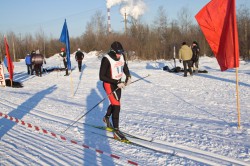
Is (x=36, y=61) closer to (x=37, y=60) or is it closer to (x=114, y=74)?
(x=37, y=60)

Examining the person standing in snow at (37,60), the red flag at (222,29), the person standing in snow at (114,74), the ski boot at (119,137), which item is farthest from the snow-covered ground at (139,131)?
the person standing in snow at (37,60)

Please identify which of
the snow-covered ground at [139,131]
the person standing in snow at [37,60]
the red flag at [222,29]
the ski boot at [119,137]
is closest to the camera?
the snow-covered ground at [139,131]

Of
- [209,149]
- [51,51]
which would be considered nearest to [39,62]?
[209,149]

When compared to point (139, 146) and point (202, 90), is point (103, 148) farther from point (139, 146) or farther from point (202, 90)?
point (202, 90)

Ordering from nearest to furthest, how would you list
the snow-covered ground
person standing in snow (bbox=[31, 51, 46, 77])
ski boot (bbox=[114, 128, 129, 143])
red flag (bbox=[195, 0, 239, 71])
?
the snow-covered ground
ski boot (bbox=[114, 128, 129, 143])
red flag (bbox=[195, 0, 239, 71])
person standing in snow (bbox=[31, 51, 46, 77])

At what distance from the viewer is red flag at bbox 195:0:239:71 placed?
6016 millimetres

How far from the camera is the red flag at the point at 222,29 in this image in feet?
19.7

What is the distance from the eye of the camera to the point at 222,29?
622 cm

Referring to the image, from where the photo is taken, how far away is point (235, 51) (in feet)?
19.8

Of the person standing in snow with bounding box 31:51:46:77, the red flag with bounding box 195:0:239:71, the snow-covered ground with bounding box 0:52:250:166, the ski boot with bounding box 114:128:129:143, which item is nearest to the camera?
the snow-covered ground with bounding box 0:52:250:166

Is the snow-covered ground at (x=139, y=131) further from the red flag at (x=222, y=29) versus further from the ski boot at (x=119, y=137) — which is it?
the red flag at (x=222, y=29)

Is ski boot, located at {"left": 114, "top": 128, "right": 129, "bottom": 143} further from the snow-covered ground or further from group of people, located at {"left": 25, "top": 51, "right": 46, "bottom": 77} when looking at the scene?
group of people, located at {"left": 25, "top": 51, "right": 46, "bottom": 77}

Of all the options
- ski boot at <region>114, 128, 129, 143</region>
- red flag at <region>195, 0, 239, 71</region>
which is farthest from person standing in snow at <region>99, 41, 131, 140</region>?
red flag at <region>195, 0, 239, 71</region>

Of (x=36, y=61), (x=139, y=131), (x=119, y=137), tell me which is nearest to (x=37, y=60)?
(x=36, y=61)
